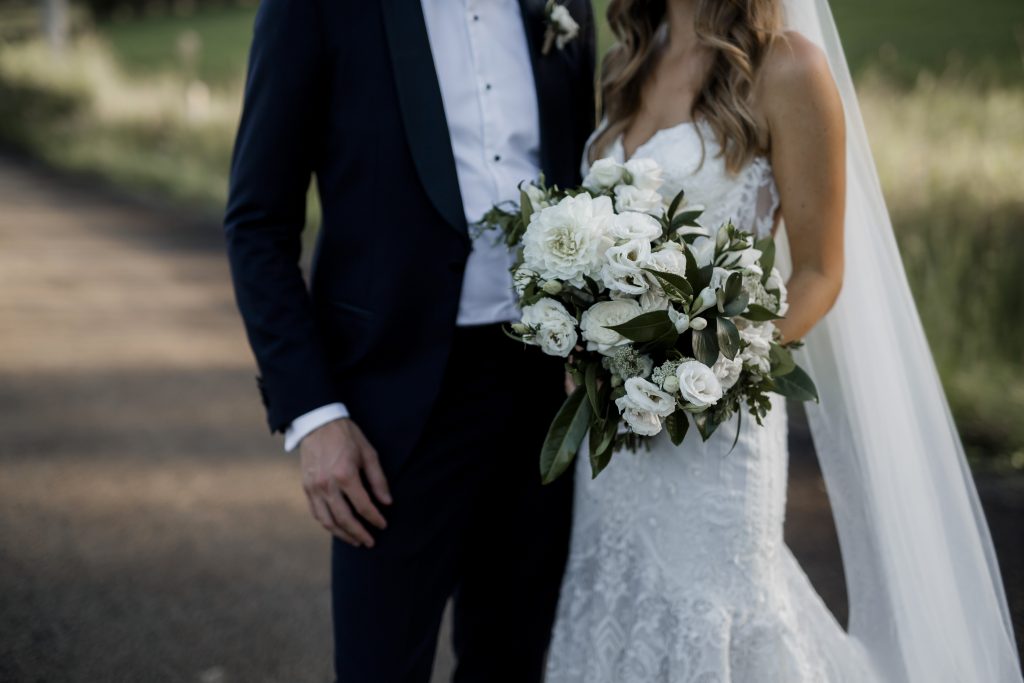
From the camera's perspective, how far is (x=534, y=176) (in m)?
2.32

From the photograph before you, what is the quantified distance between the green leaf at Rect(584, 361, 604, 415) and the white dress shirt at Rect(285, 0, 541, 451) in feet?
A: 1.42

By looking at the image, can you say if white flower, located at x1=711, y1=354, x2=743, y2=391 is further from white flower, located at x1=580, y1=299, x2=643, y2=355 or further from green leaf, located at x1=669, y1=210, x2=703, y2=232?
green leaf, located at x1=669, y1=210, x2=703, y2=232

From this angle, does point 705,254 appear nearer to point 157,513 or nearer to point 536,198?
point 536,198

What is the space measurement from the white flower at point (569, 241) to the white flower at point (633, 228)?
0.02m

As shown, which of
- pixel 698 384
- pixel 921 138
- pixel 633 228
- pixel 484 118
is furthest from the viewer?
pixel 921 138

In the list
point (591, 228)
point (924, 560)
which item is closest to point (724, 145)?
point (591, 228)

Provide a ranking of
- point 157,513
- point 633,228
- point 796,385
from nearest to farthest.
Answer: point 633,228, point 796,385, point 157,513

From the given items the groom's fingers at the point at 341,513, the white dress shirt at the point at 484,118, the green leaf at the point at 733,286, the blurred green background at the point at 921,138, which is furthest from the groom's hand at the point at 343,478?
the blurred green background at the point at 921,138

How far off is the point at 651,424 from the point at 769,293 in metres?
0.40

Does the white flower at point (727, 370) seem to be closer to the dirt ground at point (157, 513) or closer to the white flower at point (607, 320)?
the white flower at point (607, 320)

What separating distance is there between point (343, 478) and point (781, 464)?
1.04 m

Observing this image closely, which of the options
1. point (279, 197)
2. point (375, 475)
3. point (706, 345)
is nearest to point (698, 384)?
point (706, 345)

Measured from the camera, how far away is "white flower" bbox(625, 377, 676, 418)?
1.80 m

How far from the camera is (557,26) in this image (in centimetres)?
232
